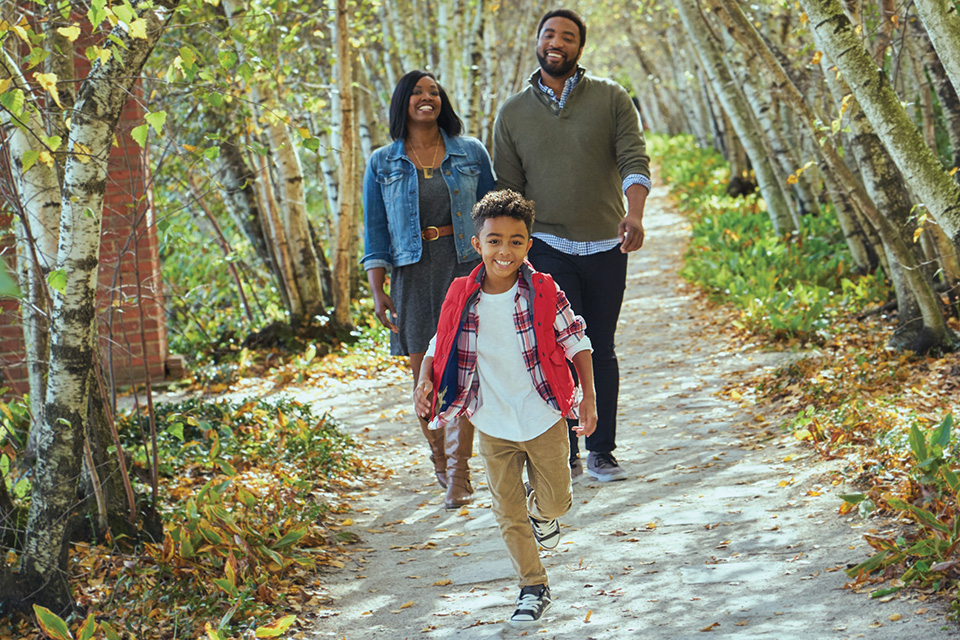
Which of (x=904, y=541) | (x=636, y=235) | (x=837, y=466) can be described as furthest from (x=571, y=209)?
(x=904, y=541)

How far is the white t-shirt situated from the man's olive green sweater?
4.65ft

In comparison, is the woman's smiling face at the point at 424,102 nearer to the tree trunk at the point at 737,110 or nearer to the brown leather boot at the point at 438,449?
the brown leather boot at the point at 438,449

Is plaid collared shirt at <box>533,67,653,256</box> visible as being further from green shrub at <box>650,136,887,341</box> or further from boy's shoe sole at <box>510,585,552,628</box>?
green shrub at <box>650,136,887,341</box>

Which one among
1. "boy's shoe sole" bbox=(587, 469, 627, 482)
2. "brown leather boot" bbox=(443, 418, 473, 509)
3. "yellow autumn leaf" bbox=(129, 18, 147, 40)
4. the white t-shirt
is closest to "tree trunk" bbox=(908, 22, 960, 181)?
"boy's shoe sole" bbox=(587, 469, 627, 482)

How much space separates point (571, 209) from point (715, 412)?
251 cm

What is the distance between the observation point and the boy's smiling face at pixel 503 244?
3.59 meters

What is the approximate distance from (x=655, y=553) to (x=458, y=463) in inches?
50.8

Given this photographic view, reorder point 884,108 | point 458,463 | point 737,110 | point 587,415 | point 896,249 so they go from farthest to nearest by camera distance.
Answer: point 737,110, point 896,249, point 458,463, point 884,108, point 587,415

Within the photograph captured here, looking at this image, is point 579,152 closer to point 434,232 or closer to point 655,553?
point 434,232

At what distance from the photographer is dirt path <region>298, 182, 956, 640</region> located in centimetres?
349

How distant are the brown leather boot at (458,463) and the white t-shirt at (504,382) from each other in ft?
4.54

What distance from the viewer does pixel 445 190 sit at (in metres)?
5.05

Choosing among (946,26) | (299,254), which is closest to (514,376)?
(946,26)

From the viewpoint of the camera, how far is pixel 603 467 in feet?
17.6
